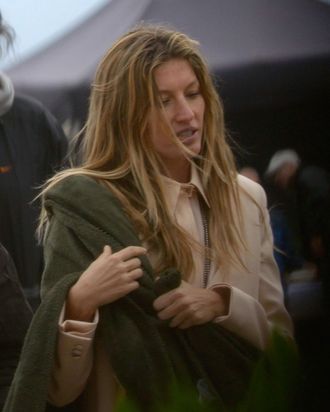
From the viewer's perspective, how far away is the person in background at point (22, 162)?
64.0 inches

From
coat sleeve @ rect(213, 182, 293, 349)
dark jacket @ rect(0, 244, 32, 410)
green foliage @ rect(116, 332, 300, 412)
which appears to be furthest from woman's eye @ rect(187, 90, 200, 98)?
green foliage @ rect(116, 332, 300, 412)

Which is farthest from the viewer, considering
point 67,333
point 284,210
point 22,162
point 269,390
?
point 22,162

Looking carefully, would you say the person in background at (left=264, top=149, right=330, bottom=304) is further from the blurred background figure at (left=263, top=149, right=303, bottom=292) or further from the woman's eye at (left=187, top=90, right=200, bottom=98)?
the woman's eye at (left=187, top=90, right=200, bottom=98)

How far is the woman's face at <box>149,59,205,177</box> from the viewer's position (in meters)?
1.37

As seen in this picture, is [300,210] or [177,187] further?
[300,210]

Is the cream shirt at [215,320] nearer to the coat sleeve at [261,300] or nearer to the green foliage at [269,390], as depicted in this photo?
the coat sleeve at [261,300]

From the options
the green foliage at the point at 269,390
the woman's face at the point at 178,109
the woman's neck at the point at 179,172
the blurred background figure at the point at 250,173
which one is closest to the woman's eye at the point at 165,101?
the woman's face at the point at 178,109

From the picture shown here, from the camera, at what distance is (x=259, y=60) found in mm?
1567

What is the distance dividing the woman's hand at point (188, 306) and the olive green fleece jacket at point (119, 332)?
1 centimetres

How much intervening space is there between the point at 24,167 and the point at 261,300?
0.51 metres

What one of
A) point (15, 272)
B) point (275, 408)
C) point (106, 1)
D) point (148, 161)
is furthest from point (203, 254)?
point (275, 408)

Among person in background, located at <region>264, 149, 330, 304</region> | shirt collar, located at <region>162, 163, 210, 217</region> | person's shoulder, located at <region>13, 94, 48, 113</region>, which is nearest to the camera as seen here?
shirt collar, located at <region>162, 163, 210, 217</region>

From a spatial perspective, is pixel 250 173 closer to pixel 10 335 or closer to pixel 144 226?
pixel 144 226

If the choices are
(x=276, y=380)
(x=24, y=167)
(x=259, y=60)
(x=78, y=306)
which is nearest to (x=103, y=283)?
(x=78, y=306)
